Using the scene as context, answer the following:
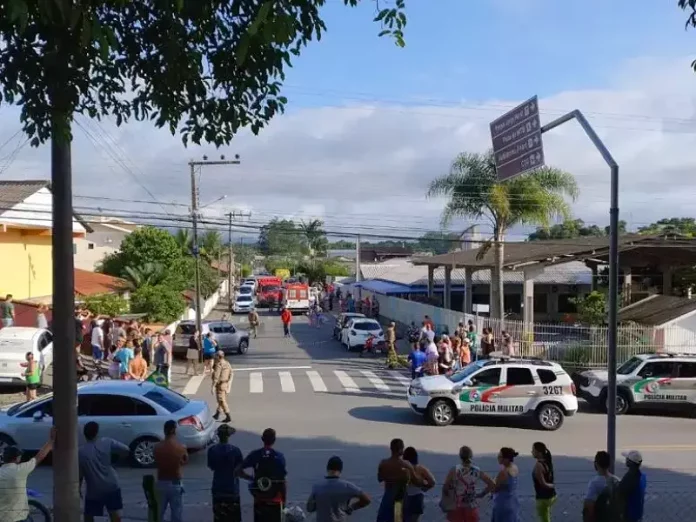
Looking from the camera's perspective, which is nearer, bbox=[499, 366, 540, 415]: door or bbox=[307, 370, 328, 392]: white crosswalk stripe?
bbox=[499, 366, 540, 415]: door

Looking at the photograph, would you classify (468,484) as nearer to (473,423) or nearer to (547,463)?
(547,463)

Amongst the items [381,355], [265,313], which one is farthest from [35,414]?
[265,313]

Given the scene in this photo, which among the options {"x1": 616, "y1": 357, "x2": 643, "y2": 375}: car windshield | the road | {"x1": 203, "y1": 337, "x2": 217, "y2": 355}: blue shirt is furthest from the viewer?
{"x1": 203, "y1": 337, "x2": 217, "y2": 355}: blue shirt

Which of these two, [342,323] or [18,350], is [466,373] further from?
[342,323]

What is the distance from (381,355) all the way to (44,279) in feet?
53.5

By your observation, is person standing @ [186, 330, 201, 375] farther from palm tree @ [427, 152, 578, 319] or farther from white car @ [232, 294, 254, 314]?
white car @ [232, 294, 254, 314]

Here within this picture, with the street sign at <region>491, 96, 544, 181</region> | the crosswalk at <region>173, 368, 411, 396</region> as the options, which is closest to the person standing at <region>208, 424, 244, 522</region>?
the street sign at <region>491, 96, 544, 181</region>

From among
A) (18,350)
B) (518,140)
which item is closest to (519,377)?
(518,140)

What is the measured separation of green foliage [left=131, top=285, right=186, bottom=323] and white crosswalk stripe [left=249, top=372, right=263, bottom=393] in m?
11.7

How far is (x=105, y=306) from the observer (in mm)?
34250

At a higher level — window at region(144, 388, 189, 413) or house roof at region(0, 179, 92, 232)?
house roof at region(0, 179, 92, 232)

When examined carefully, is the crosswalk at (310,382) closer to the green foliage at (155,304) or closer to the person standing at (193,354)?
the person standing at (193,354)

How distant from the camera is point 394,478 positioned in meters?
9.12

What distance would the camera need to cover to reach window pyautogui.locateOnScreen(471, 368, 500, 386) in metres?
19.1
